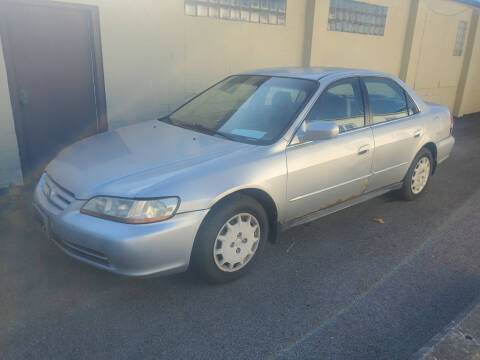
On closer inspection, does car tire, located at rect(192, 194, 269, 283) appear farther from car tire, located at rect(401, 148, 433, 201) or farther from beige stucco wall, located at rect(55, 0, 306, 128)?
beige stucco wall, located at rect(55, 0, 306, 128)

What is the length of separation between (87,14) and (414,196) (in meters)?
4.86

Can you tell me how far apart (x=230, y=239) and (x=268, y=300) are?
0.55m

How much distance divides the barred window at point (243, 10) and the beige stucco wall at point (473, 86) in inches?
350

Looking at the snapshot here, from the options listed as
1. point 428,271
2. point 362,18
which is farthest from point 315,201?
point 362,18

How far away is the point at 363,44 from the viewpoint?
1014 cm

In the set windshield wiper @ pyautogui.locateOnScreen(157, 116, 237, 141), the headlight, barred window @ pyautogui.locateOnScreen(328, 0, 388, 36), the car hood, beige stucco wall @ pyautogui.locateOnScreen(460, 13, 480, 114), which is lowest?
beige stucco wall @ pyautogui.locateOnScreen(460, 13, 480, 114)

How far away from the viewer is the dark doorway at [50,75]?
5.12m

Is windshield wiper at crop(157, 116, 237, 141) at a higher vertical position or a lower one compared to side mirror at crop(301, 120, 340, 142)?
lower

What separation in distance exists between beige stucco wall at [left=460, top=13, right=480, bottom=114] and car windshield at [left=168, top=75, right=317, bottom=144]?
39.4ft

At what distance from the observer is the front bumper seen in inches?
111

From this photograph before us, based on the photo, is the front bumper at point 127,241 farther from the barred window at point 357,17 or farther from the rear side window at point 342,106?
the barred window at point 357,17

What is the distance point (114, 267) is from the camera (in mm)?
2908

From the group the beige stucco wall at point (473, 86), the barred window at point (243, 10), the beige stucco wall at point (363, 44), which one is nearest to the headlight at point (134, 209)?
the barred window at point (243, 10)

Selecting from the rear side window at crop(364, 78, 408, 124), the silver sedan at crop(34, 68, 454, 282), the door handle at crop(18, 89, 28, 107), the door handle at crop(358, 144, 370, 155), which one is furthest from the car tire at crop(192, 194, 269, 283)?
the door handle at crop(18, 89, 28, 107)
